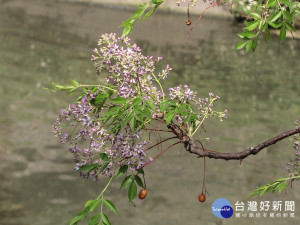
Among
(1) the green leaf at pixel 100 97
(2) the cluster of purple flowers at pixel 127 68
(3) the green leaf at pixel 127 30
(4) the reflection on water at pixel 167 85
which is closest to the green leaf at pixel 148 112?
(2) the cluster of purple flowers at pixel 127 68

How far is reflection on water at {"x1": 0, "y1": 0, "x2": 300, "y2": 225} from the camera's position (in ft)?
41.5

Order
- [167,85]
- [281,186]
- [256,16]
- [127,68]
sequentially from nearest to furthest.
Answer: [127,68] → [256,16] → [281,186] → [167,85]

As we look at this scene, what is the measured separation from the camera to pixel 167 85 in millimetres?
21766

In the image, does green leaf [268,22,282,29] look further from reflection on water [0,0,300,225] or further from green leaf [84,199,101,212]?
reflection on water [0,0,300,225]

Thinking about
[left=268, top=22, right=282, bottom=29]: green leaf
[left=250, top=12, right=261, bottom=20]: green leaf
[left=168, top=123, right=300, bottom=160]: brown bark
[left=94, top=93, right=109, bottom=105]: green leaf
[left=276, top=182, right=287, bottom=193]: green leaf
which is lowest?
[left=276, top=182, right=287, bottom=193]: green leaf

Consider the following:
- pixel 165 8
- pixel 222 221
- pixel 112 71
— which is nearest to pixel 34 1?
pixel 165 8

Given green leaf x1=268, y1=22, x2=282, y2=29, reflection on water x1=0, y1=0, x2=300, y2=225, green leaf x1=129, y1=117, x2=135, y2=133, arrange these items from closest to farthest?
green leaf x1=129, y1=117, x2=135, y2=133 → green leaf x1=268, y1=22, x2=282, y2=29 → reflection on water x1=0, y1=0, x2=300, y2=225

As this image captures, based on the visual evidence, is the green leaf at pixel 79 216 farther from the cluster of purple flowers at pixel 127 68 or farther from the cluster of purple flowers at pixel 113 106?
the cluster of purple flowers at pixel 127 68

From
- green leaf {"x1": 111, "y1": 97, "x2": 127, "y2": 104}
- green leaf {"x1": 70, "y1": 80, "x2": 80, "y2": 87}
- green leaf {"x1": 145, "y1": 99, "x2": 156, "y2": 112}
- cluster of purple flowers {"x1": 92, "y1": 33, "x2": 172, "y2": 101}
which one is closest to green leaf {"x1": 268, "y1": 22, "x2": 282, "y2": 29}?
cluster of purple flowers {"x1": 92, "y1": 33, "x2": 172, "y2": 101}

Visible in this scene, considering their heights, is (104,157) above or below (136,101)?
below

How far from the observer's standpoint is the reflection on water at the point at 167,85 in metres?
12.6

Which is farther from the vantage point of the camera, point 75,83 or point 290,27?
point 75,83

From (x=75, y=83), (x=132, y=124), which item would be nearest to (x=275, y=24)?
(x=132, y=124)

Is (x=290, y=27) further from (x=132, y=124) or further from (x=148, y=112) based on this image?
(x=132, y=124)
